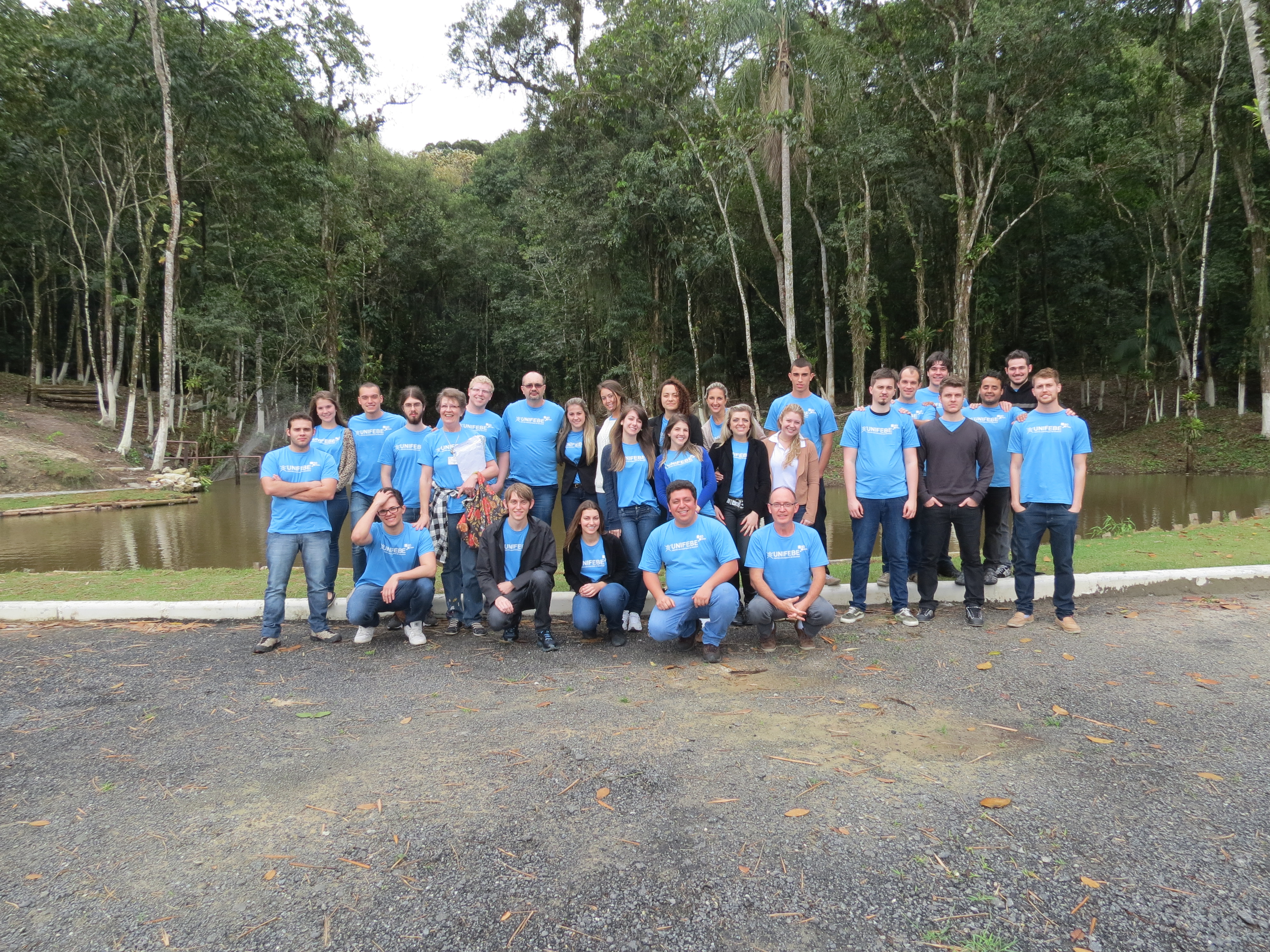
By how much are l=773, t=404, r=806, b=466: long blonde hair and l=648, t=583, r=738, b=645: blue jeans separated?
1.27m

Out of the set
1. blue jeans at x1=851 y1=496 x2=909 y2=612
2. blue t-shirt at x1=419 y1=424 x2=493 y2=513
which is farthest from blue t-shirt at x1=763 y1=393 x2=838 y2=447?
blue t-shirt at x1=419 y1=424 x2=493 y2=513

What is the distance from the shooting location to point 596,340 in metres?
31.6

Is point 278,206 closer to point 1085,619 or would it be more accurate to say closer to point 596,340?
point 596,340

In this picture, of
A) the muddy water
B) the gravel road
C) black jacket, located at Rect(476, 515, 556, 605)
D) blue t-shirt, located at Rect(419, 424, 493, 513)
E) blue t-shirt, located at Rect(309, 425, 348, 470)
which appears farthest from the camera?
the muddy water

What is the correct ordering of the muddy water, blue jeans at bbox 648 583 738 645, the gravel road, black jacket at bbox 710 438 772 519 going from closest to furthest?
1. the gravel road
2. blue jeans at bbox 648 583 738 645
3. black jacket at bbox 710 438 772 519
4. the muddy water

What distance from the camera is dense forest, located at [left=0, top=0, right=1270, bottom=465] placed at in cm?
2012

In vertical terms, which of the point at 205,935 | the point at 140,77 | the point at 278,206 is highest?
the point at 140,77

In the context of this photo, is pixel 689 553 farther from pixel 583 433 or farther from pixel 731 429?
pixel 583 433

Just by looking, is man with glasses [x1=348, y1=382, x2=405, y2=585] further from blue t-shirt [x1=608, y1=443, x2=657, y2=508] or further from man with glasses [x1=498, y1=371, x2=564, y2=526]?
blue t-shirt [x1=608, y1=443, x2=657, y2=508]

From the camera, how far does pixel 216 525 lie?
14.0 metres

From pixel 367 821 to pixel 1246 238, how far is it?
102 feet

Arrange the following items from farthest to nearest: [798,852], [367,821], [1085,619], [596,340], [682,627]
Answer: [596,340], [1085,619], [682,627], [367,821], [798,852]

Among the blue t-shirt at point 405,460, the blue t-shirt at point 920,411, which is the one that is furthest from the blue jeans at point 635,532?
the blue t-shirt at point 920,411

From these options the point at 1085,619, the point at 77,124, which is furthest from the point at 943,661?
the point at 77,124
